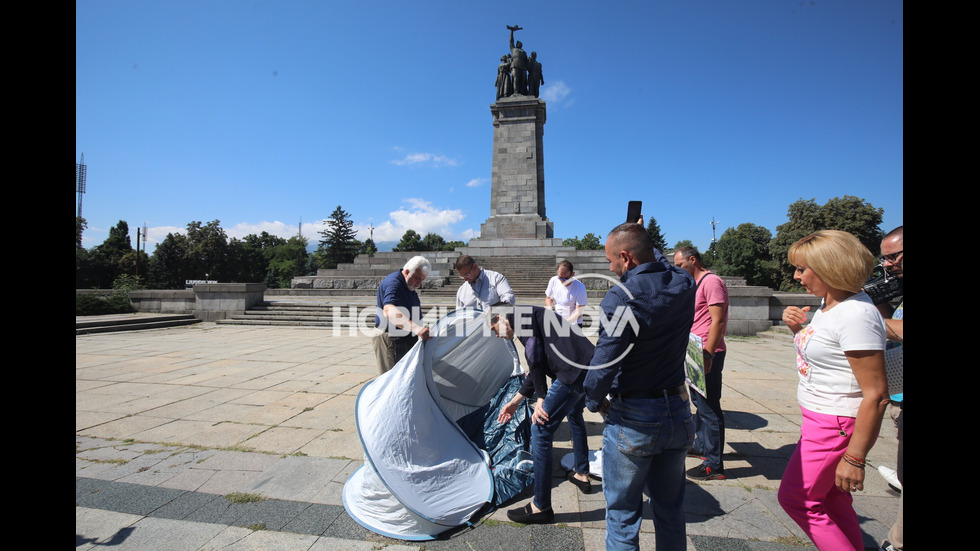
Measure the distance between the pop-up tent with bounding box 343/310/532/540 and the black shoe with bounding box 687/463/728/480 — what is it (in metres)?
1.28

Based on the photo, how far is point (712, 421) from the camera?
3.12m

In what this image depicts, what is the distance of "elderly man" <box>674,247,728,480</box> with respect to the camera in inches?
121

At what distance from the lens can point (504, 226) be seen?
73.7 ft

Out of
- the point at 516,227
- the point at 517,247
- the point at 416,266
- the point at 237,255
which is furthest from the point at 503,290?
the point at 237,255

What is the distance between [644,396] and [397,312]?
2.21 meters

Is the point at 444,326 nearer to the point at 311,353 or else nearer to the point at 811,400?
the point at 811,400

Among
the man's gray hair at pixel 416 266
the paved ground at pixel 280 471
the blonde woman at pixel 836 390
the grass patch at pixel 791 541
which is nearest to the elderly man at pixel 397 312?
the man's gray hair at pixel 416 266

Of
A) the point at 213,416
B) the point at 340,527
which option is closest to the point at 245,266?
the point at 213,416

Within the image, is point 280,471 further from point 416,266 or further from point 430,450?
point 416,266

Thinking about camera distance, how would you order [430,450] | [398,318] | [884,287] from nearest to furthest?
[884,287], [430,450], [398,318]

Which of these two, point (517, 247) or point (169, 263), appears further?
point (169, 263)

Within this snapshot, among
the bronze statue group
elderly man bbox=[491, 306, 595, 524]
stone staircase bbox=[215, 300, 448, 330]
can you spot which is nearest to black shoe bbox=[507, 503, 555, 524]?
elderly man bbox=[491, 306, 595, 524]

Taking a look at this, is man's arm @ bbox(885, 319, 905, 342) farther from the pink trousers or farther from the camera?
the pink trousers
